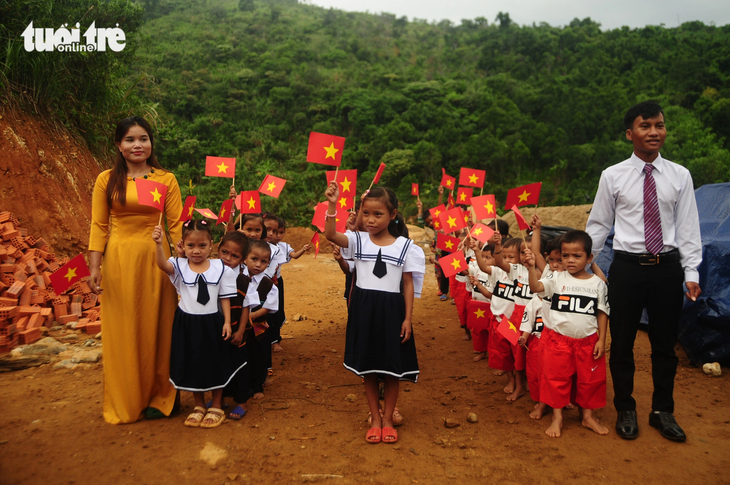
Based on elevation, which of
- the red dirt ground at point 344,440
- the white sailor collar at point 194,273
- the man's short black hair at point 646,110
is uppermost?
the man's short black hair at point 646,110

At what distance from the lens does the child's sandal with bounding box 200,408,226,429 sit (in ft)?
11.5

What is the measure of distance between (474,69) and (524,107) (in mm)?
12895

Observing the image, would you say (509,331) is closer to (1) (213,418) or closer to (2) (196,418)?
(1) (213,418)

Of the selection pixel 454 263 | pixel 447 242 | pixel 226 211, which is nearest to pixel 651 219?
pixel 454 263

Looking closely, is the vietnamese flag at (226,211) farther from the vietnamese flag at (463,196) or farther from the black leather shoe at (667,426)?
the black leather shoe at (667,426)

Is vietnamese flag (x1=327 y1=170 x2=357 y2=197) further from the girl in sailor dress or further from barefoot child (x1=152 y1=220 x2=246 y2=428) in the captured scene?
barefoot child (x1=152 y1=220 x2=246 y2=428)

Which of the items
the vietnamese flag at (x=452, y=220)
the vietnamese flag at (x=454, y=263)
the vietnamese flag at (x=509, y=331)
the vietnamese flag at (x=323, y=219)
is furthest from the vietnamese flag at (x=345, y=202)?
the vietnamese flag at (x=509, y=331)

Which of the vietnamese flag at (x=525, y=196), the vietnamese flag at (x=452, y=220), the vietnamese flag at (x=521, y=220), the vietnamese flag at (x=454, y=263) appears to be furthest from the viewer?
the vietnamese flag at (x=452, y=220)

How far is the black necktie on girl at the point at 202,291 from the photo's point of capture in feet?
11.4

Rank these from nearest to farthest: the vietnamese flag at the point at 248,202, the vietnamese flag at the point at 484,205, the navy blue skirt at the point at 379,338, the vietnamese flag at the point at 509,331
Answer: the navy blue skirt at the point at 379,338, the vietnamese flag at the point at 509,331, the vietnamese flag at the point at 484,205, the vietnamese flag at the point at 248,202

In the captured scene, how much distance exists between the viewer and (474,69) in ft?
145

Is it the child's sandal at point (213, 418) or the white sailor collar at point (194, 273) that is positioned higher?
the white sailor collar at point (194, 273)

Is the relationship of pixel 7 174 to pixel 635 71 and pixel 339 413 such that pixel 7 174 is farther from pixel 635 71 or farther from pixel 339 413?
pixel 635 71

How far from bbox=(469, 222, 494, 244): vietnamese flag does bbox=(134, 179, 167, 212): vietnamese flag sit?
7.78 feet
